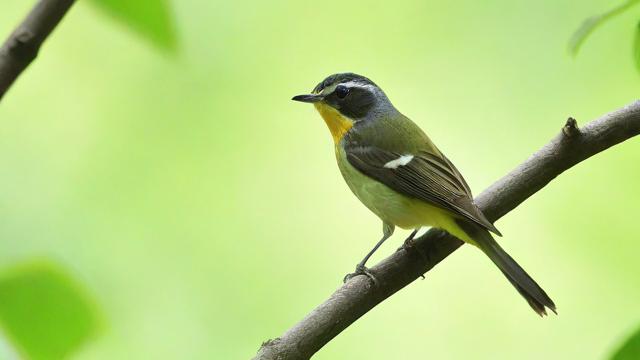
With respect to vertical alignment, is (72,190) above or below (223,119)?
below

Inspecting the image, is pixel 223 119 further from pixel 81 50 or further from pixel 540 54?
pixel 540 54

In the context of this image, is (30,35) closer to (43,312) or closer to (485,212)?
(43,312)

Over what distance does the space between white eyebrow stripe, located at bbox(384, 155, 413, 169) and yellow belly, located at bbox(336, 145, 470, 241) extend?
9cm

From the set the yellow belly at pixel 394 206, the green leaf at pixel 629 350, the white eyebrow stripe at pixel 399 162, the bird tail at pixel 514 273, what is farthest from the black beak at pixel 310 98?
the green leaf at pixel 629 350

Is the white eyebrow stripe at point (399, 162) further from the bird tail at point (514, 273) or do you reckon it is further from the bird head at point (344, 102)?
the bird tail at point (514, 273)

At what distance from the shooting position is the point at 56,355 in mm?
1130

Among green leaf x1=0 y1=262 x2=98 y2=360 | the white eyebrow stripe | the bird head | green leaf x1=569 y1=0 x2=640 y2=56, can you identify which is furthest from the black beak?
green leaf x1=0 y1=262 x2=98 y2=360

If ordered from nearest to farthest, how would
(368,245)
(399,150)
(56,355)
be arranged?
(56,355) → (399,150) → (368,245)

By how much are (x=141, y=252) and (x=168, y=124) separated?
92cm

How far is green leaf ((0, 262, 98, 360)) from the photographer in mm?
1150

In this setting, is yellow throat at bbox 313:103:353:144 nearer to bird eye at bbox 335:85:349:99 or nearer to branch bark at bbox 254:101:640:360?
bird eye at bbox 335:85:349:99

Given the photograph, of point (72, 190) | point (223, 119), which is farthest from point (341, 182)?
point (72, 190)

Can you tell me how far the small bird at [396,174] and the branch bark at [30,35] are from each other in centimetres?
A: 161

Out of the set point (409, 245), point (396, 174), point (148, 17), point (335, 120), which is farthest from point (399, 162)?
point (148, 17)
